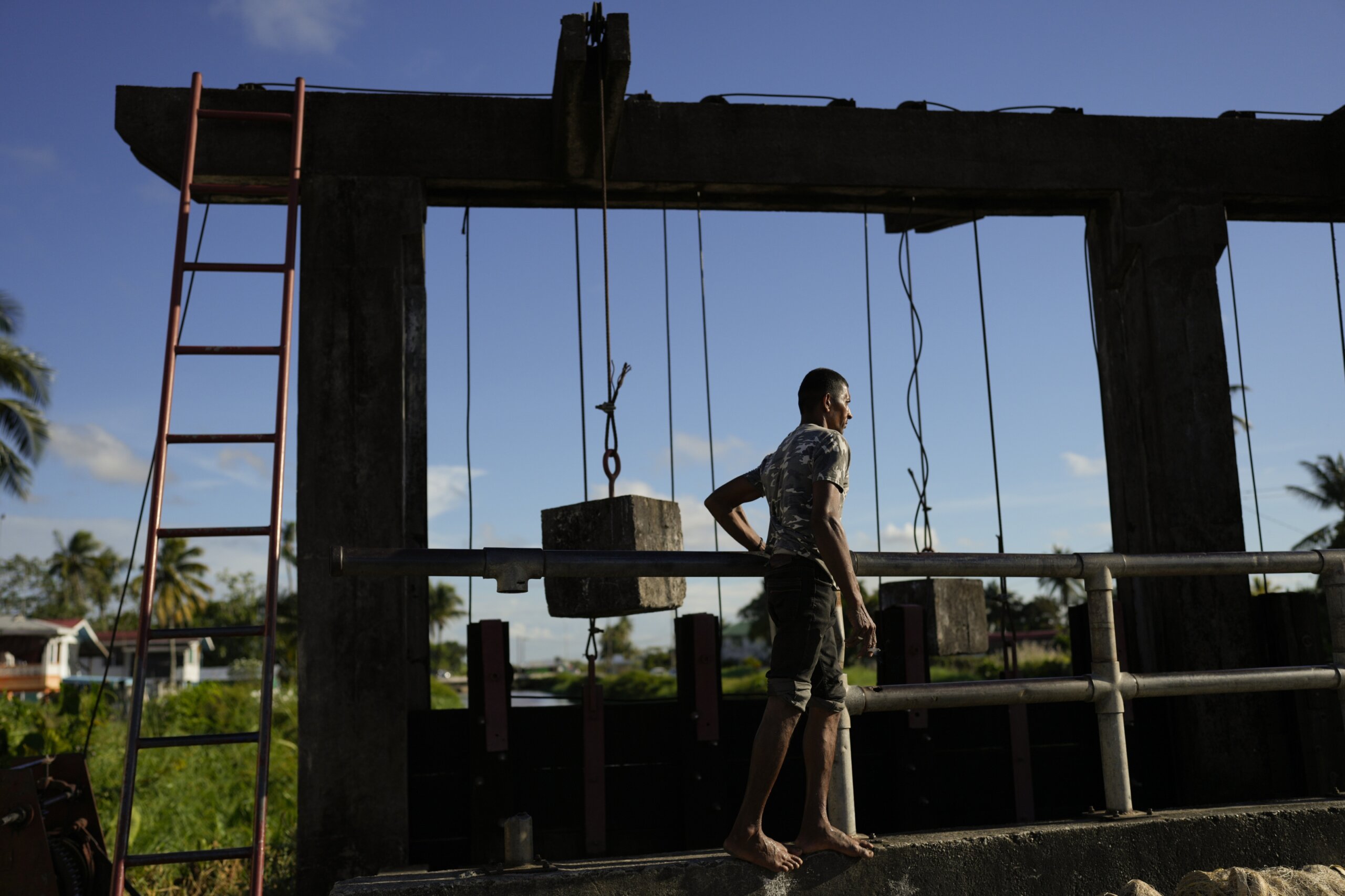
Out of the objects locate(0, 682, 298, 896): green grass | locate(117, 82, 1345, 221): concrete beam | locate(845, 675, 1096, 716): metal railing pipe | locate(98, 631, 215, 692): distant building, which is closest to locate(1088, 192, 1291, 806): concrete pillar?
locate(117, 82, 1345, 221): concrete beam

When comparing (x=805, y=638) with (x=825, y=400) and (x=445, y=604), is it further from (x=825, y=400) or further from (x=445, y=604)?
(x=445, y=604)

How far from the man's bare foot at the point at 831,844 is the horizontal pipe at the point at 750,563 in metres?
0.71

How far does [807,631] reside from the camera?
3.05 metres

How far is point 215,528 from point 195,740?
0.87m

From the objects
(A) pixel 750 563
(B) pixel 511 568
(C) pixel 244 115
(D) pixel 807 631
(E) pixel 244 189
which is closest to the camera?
(B) pixel 511 568

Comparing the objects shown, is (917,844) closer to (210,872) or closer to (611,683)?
(210,872)

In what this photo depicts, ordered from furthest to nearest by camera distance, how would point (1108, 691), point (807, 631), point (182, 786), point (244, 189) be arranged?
point (182, 786)
point (244, 189)
point (1108, 691)
point (807, 631)

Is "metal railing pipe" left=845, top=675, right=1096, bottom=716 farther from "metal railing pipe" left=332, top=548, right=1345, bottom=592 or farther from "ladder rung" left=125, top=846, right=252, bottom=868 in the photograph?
"ladder rung" left=125, top=846, right=252, bottom=868

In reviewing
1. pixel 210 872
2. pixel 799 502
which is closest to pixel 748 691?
pixel 210 872

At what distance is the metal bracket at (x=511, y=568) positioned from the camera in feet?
9.59

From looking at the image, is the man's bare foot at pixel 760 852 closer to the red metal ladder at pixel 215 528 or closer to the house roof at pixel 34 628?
the red metal ladder at pixel 215 528

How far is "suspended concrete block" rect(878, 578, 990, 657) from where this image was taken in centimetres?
510

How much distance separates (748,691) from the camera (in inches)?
1681

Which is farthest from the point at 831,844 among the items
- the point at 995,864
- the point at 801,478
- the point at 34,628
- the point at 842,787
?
the point at 34,628
